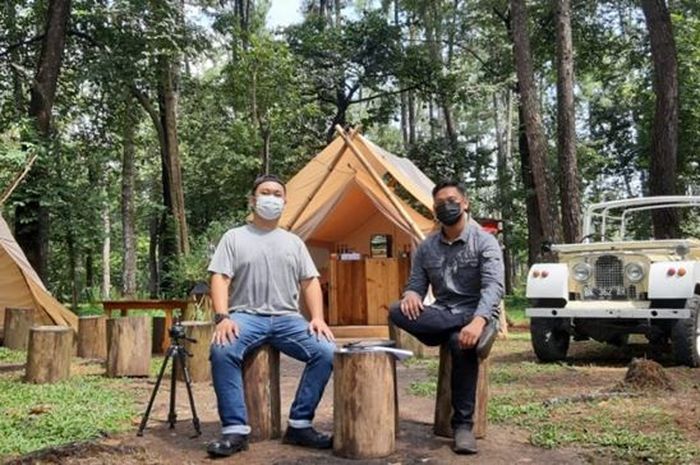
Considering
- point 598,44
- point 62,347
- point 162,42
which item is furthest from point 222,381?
point 598,44

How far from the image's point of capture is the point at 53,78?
39.9 ft

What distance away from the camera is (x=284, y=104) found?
17.7 meters

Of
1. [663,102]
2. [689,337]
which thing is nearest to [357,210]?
[663,102]

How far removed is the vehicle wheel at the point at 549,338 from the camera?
7883 mm

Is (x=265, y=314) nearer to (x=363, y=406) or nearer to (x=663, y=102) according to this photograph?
(x=363, y=406)

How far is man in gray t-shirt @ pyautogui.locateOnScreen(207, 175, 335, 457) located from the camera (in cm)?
421

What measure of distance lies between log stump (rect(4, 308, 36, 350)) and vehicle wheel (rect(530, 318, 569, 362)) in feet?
22.6

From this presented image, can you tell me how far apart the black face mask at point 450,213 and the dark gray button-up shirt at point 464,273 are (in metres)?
0.11

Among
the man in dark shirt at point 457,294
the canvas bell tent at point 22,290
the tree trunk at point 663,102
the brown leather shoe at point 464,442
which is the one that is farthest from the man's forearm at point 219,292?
the tree trunk at point 663,102

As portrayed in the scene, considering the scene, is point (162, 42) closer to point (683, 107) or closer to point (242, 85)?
point (242, 85)

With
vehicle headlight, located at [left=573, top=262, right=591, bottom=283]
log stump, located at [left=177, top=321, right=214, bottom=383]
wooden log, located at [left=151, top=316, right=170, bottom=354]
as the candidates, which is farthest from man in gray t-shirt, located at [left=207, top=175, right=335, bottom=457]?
wooden log, located at [left=151, top=316, right=170, bottom=354]

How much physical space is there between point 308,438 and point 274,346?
1.94ft

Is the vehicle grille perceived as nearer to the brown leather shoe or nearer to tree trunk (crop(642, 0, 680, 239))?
the brown leather shoe

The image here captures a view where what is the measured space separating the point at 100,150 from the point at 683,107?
14.0 meters
